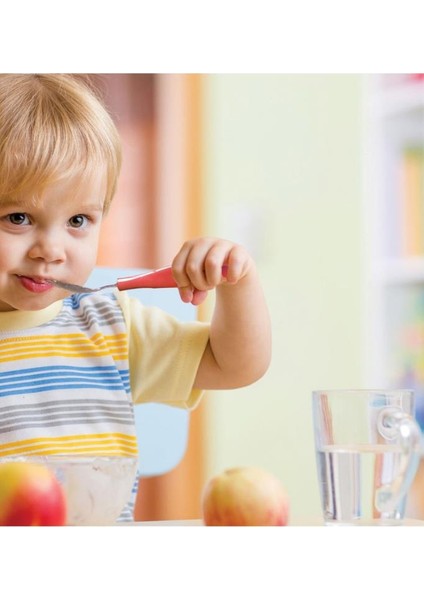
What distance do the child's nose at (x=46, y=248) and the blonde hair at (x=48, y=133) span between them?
4 cm

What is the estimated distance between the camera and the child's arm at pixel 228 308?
636 mm

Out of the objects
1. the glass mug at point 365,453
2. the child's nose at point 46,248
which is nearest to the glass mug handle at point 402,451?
the glass mug at point 365,453

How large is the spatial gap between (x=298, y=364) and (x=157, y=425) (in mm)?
1220

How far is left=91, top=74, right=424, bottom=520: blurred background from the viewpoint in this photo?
7.14 feet

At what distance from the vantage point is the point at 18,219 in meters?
0.75

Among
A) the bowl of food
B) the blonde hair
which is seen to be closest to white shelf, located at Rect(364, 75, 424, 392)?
the blonde hair

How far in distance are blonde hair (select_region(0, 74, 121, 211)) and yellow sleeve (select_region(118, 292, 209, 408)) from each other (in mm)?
158

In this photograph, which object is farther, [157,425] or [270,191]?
[270,191]

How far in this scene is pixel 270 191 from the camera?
2301mm

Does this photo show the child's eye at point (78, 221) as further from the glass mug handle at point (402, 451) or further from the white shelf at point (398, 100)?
the white shelf at point (398, 100)

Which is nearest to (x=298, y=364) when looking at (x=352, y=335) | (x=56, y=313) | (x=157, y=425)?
(x=352, y=335)

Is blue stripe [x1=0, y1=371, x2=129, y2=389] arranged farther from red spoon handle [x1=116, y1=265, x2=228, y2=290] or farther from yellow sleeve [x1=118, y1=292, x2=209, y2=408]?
red spoon handle [x1=116, y1=265, x2=228, y2=290]
